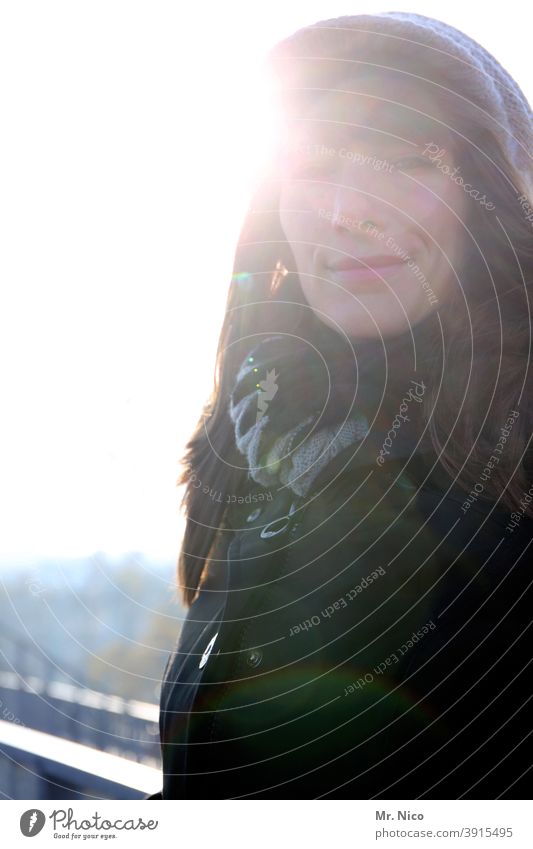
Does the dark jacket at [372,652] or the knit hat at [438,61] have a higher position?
the knit hat at [438,61]

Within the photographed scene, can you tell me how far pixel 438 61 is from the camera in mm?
818

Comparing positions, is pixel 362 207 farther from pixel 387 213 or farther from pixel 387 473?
pixel 387 473

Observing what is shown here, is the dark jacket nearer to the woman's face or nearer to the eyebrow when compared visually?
the woman's face

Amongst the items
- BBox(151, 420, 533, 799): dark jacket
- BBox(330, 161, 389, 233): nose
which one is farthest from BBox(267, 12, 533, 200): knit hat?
BBox(151, 420, 533, 799): dark jacket

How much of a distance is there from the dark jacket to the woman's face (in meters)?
0.16

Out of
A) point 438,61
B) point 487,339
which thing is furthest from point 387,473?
point 438,61

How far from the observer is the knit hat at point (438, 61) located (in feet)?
2.68

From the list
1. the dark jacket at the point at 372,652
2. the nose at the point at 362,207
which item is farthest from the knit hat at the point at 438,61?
the dark jacket at the point at 372,652

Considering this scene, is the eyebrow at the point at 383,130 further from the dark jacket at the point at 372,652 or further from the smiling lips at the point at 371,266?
the dark jacket at the point at 372,652

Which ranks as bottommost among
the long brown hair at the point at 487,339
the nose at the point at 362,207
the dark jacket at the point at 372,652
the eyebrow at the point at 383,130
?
the dark jacket at the point at 372,652

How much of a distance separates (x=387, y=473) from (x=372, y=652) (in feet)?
0.59

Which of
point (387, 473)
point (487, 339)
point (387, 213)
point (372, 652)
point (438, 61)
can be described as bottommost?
point (372, 652)

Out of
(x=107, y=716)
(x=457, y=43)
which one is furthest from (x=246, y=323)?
(x=107, y=716)

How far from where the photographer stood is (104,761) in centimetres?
123
